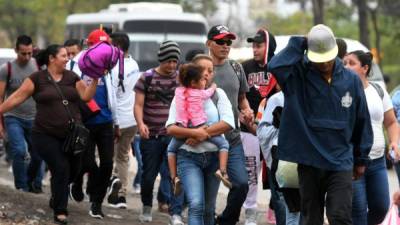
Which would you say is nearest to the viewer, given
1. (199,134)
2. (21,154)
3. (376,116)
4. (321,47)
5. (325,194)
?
(321,47)

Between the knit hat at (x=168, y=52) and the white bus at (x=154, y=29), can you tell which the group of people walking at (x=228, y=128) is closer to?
the knit hat at (x=168, y=52)

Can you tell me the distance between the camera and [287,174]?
8.59 meters

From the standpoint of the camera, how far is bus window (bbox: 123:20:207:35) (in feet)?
79.5

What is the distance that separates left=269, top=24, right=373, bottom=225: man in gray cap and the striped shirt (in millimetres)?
2994

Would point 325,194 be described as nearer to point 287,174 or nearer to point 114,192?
point 287,174

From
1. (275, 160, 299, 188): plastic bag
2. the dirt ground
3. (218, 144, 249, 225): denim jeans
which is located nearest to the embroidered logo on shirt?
(275, 160, 299, 188): plastic bag

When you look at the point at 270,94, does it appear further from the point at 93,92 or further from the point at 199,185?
the point at 93,92

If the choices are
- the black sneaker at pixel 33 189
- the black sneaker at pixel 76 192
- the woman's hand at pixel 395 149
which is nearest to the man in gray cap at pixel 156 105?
the black sneaker at pixel 76 192

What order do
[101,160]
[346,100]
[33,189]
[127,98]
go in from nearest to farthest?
1. [346,100]
2. [101,160]
3. [127,98]
4. [33,189]

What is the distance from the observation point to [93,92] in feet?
35.6

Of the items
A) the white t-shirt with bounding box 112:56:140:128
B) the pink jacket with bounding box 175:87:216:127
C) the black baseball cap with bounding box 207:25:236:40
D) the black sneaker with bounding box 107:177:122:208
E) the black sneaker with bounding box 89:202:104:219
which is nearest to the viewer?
the pink jacket with bounding box 175:87:216:127

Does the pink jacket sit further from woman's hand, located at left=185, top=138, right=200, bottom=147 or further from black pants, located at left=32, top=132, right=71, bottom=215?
black pants, located at left=32, top=132, right=71, bottom=215

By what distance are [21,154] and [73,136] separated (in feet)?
10.0

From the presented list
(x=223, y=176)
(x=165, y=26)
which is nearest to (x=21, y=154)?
(x=223, y=176)
